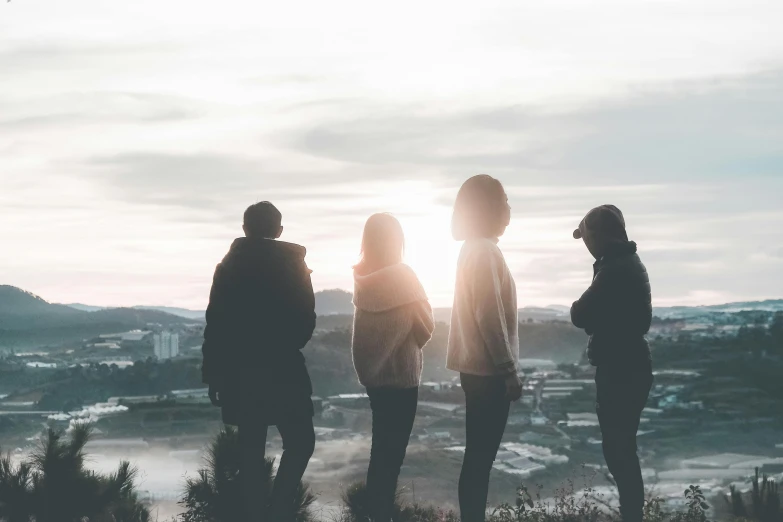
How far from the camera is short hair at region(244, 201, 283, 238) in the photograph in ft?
17.5

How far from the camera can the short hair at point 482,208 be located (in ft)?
17.1

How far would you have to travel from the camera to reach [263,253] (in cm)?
527

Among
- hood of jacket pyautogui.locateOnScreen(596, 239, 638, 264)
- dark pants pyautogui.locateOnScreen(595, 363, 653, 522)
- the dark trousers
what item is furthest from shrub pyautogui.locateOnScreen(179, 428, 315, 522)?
hood of jacket pyautogui.locateOnScreen(596, 239, 638, 264)

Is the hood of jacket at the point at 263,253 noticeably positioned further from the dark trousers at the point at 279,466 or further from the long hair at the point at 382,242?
the dark trousers at the point at 279,466

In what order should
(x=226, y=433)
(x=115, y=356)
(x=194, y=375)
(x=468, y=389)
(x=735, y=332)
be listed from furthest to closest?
(x=115, y=356) < (x=735, y=332) < (x=194, y=375) < (x=226, y=433) < (x=468, y=389)

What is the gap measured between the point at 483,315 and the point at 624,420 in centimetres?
108

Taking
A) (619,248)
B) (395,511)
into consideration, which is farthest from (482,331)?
(395,511)

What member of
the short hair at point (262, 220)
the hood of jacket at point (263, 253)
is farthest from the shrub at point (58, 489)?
the short hair at point (262, 220)

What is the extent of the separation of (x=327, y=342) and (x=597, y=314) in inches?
2133

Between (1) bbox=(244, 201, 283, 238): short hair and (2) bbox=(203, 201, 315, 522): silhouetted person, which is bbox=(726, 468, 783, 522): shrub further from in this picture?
(1) bbox=(244, 201, 283, 238): short hair

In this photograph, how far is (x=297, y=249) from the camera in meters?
5.35

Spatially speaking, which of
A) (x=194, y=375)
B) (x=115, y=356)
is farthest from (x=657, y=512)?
(x=115, y=356)

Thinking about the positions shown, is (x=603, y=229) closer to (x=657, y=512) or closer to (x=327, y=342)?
(x=657, y=512)

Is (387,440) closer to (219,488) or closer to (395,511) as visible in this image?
(395,511)
